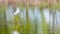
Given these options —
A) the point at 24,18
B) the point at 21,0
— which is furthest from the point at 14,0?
the point at 24,18

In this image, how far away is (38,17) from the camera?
2.66 feet

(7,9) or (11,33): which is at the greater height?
(7,9)

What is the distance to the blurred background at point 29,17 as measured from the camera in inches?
31.7

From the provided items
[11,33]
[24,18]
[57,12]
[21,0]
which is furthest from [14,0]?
[57,12]

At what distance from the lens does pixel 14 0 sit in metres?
0.81

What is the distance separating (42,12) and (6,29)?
1.20 ft

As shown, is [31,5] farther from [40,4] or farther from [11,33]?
[11,33]

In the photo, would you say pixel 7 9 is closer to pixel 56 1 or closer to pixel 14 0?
pixel 14 0

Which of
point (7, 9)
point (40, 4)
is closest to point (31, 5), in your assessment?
point (40, 4)

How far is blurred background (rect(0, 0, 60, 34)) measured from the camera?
81 centimetres

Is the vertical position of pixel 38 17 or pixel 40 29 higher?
pixel 38 17

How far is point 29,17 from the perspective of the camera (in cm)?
81

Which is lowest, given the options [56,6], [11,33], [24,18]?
[11,33]

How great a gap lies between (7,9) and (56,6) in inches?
17.7
